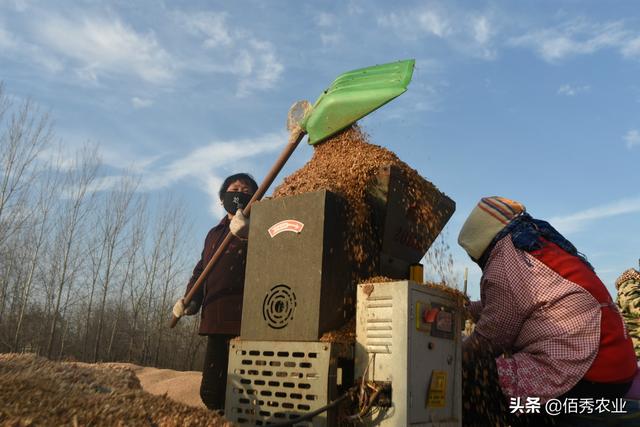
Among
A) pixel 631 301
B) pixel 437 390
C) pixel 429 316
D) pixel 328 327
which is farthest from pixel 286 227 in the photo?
pixel 631 301

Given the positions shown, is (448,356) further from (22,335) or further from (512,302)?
(22,335)

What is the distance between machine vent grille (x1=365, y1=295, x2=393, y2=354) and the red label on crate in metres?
0.45

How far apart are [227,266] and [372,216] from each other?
1.47m

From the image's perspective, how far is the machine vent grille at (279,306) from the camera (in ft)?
7.34

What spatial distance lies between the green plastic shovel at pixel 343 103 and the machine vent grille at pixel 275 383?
0.87m

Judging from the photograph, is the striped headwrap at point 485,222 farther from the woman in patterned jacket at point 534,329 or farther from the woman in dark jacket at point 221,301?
the woman in dark jacket at point 221,301

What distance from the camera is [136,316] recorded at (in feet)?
43.0

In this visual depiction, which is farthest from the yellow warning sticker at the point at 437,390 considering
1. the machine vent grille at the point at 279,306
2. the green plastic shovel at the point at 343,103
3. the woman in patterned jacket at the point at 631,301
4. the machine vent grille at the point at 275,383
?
the woman in patterned jacket at the point at 631,301

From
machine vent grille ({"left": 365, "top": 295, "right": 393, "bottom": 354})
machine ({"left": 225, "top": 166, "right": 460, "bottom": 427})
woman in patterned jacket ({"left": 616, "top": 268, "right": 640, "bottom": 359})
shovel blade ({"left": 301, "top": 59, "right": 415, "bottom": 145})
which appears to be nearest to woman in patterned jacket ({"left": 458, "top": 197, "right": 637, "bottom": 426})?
machine ({"left": 225, "top": 166, "right": 460, "bottom": 427})

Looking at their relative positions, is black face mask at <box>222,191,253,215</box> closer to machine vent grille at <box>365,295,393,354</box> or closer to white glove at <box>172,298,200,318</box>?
white glove at <box>172,298,200,318</box>

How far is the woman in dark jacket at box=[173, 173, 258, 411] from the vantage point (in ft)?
11.2

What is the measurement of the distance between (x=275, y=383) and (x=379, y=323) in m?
0.52

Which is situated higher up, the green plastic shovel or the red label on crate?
the green plastic shovel

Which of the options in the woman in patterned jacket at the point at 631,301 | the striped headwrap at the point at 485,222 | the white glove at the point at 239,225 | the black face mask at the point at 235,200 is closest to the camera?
the striped headwrap at the point at 485,222
